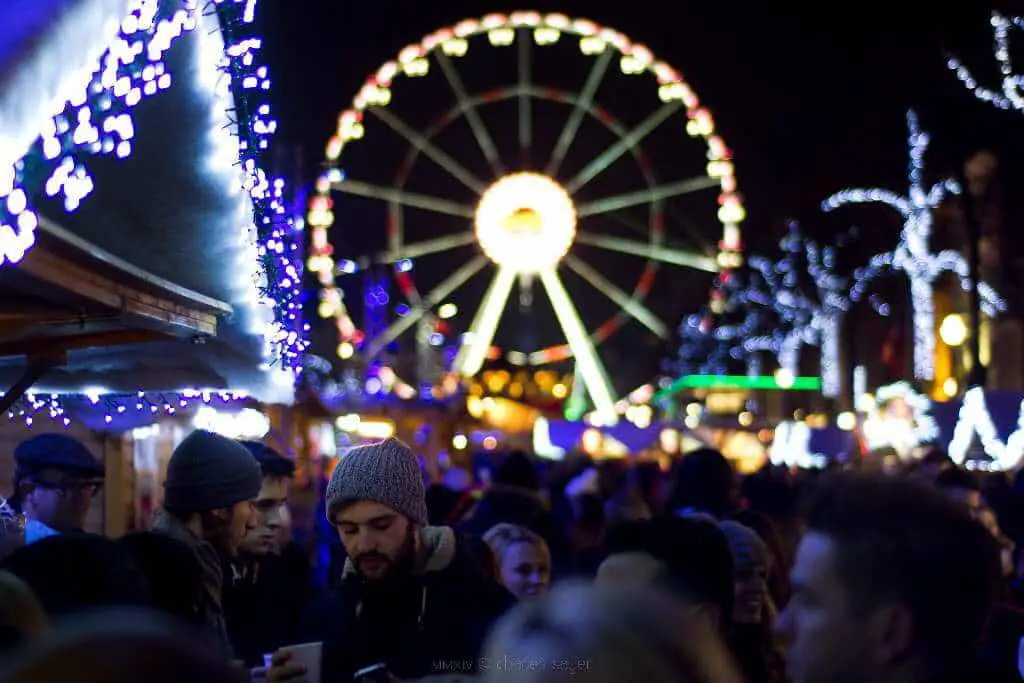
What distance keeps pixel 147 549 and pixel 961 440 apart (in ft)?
35.0

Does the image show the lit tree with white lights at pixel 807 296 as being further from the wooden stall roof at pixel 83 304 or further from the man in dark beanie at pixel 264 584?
the wooden stall roof at pixel 83 304

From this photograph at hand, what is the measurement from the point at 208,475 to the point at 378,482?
3.66 ft

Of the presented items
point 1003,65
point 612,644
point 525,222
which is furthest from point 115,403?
point 525,222

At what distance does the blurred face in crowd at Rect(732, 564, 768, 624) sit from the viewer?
534 cm

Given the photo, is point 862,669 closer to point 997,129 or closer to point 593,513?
point 593,513

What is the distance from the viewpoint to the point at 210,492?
5121 mm

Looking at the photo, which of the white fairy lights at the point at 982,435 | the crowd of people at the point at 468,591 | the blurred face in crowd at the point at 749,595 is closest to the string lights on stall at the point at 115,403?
the crowd of people at the point at 468,591

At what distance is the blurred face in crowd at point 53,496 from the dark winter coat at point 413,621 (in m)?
1.60

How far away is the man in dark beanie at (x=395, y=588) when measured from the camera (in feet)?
13.4

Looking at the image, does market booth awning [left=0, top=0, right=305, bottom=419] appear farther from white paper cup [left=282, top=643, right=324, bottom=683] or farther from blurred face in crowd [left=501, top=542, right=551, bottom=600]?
blurred face in crowd [left=501, top=542, right=551, bottom=600]

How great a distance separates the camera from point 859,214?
146ft

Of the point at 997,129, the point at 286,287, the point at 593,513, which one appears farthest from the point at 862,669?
the point at 997,129

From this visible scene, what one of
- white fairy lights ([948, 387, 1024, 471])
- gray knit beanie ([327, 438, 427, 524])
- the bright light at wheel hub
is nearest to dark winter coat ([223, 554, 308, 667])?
gray knit beanie ([327, 438, 427, 524])

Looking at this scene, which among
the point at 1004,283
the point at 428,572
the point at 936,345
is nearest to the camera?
the point at 428,572
